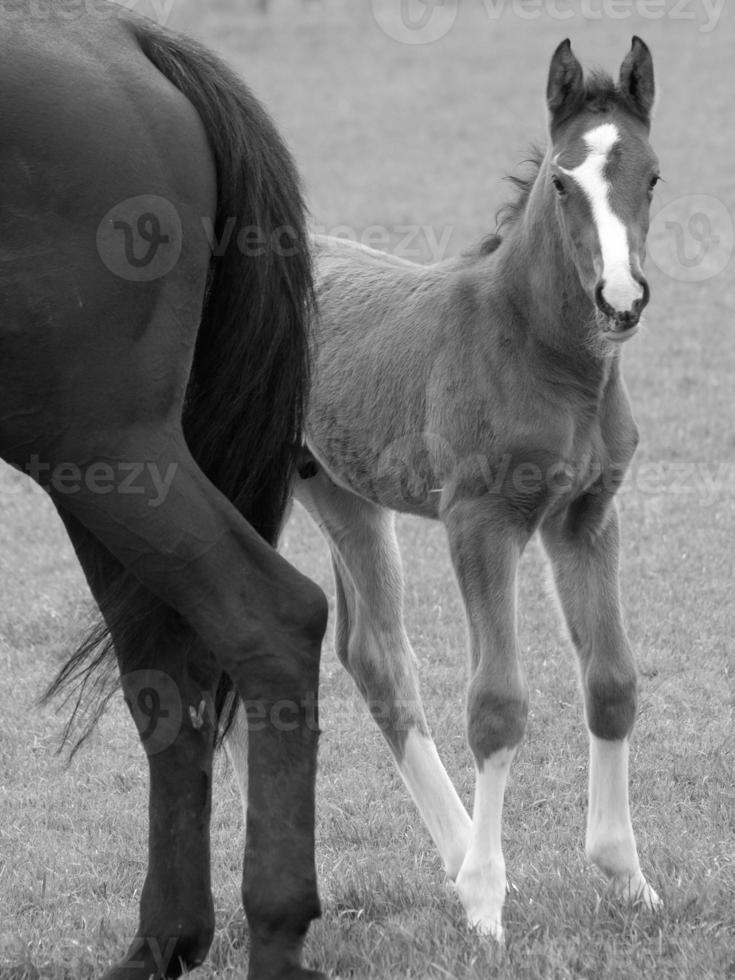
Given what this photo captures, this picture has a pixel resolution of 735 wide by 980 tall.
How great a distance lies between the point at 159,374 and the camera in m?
2.88

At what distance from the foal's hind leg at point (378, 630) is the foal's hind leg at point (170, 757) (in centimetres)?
99

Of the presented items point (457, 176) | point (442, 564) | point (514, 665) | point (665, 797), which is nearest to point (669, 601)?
point (442, 564)

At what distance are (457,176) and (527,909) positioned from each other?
15.6 metres

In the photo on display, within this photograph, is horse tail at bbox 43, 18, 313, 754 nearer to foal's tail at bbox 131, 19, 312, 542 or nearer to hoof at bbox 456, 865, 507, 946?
foal's tail at bbox 131, 19, 312, 542

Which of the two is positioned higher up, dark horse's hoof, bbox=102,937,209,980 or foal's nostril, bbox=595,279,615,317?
foal's nostril, bbox=595,279,615,317

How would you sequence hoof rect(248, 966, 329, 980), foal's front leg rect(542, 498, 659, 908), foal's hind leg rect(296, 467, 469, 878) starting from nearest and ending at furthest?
hoof rect(248, 966, 329, 980) < foal's front leg rect(542, 498, 659, 908) < foal's hind leg rect(296, 467, 469, 878)

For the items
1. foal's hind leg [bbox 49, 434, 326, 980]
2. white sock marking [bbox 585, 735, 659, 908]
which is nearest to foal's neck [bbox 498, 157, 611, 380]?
white sock marking [bbox 585, 735, 659, 908]

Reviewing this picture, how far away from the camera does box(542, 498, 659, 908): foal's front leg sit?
3.71 meters

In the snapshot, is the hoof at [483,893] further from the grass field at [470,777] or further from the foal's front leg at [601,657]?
the foal's front leg at [601,657]

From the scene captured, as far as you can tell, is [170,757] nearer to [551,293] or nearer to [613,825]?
[613,825]

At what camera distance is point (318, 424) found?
4363 millimetres

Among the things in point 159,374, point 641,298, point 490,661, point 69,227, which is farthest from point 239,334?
point 490,661

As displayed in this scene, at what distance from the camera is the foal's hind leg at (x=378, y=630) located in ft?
13.5

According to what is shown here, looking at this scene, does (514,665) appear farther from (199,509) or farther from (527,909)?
(199,509)
